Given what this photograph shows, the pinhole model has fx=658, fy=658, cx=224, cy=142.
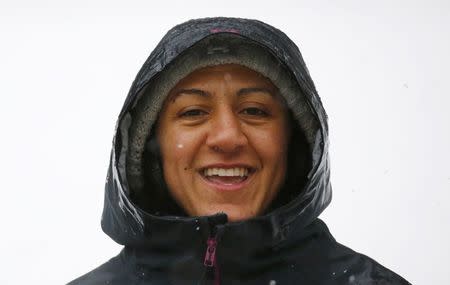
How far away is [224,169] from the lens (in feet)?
7.86

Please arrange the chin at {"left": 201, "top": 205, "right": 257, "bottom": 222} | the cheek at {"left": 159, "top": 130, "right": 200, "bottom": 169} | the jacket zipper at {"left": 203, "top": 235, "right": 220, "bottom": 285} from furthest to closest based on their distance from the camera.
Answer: the cheek at {"left": 159, "top": 130, "right": 200, "bottom": 169}, the chin at {"left": 201, "top": 205, "right": 257, "bottom": 222}, the jacket zipper at {"left": 203, "top": 235, "right": 220, "bottom": 285}

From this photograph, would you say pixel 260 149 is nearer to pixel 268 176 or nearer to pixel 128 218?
pixel 268 176

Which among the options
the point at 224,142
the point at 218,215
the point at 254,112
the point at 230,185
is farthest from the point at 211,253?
the point at 254,112

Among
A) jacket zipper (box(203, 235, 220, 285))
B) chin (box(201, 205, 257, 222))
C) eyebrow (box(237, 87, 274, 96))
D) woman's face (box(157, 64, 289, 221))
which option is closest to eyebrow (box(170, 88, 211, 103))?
woman's face (box(157, 64, 289, 221))

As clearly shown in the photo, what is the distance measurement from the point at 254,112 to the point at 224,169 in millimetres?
273

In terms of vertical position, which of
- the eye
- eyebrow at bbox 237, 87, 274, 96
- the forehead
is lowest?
the eye

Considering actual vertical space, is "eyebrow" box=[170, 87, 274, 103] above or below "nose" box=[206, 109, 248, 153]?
above

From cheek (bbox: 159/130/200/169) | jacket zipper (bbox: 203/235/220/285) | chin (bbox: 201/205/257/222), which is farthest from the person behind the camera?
cheek (bbox: 159/130/200/169)

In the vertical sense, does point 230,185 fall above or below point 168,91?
below

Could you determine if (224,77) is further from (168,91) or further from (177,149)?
(177,149)

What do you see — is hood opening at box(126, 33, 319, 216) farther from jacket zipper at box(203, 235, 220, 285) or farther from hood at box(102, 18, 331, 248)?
jacket zipper at box(203, 235, 220, 285)

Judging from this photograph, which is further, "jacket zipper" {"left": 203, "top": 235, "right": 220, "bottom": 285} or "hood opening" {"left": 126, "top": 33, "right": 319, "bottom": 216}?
"hood opening" {"left": 126, "top": 33, "right": 319, "bottom": 216}

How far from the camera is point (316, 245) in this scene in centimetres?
241

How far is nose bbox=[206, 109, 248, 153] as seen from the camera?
235 centimetres
